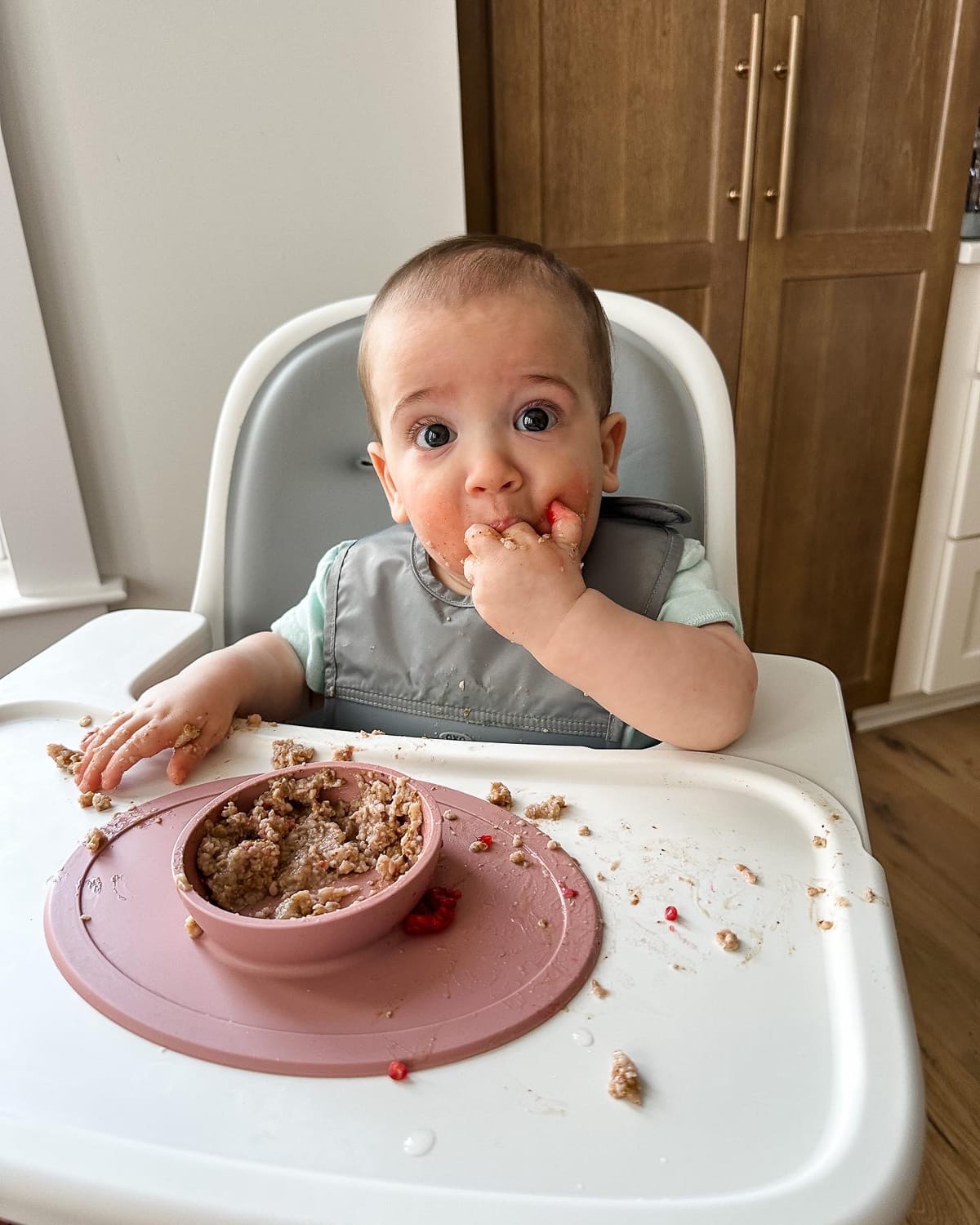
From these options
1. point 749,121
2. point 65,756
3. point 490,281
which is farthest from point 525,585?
point 749,121

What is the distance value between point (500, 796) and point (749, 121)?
1.40 m

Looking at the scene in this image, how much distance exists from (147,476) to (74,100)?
51 cm

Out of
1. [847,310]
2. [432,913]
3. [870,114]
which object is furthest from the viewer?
[847,310]

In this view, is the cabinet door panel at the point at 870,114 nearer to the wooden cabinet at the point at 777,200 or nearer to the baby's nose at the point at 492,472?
the wooden cabinet at the point at 777,200

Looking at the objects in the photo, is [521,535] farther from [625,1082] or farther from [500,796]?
[625,1082]

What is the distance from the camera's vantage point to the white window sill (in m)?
1.40

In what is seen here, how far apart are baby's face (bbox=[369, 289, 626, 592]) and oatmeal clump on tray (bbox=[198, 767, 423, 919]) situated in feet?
0.71

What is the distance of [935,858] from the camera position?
5.39 ft

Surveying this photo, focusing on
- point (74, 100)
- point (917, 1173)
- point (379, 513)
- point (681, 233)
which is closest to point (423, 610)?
point (379, 513)

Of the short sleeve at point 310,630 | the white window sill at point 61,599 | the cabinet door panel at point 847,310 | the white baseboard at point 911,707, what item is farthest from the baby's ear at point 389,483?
the white baseboard at point 911,707

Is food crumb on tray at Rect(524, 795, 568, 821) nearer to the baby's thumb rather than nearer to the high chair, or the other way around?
the high chair

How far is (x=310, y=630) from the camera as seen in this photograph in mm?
850

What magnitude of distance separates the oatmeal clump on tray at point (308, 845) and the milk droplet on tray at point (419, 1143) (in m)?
0.12

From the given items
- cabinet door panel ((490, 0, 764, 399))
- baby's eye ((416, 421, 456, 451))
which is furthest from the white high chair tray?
cabinet door panel ((490, 0, 764, 399))
